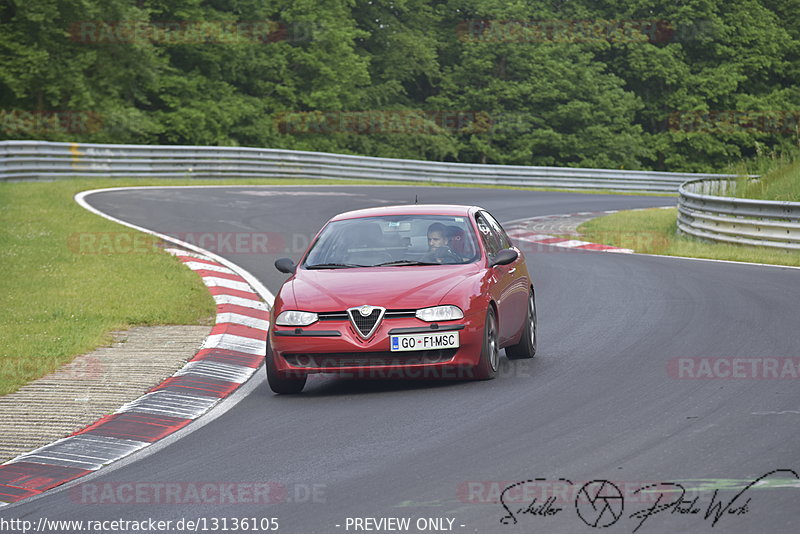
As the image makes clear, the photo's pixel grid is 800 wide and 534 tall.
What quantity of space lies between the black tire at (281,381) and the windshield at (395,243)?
1112 mm

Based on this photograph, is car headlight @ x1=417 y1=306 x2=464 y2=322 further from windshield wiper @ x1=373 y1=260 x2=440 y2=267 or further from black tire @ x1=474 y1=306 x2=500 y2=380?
windshield wiper @ x1=373 y1=260 x2=440 y2=267

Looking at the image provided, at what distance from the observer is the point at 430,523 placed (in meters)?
5.68

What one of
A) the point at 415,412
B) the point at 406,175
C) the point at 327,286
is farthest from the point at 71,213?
the point at 406,175

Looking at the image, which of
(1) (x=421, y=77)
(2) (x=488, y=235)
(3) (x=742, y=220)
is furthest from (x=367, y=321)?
(1) (x=421, y=77)

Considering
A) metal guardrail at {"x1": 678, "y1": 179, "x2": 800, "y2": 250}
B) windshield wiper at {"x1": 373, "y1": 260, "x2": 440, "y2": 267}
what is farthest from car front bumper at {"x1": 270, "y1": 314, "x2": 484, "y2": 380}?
metal guardrail at {"x1": 678, "y1": 179, "x2": 800, "y2": 250}

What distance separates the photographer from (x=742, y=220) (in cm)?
2158

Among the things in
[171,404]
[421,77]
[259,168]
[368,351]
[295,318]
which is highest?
[421,77]

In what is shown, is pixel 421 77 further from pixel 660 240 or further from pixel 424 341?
pixel 424 341

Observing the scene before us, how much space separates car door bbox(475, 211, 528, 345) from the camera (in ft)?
32.8

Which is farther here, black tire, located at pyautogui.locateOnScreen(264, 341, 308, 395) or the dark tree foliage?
the dark tree foliage

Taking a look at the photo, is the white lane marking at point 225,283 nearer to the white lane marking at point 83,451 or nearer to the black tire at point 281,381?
the black tire at point 281,381

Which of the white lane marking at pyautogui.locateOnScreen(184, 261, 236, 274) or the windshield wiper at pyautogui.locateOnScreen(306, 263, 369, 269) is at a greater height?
the windshield wiper at pyautogui.locateOnScreen(306, 263, 369, 269)

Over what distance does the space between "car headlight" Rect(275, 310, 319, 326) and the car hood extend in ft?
0.17

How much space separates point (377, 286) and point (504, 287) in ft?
4.46
